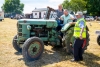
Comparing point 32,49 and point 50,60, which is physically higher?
point 32,49

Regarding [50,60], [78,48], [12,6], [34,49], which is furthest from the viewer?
[12,6]

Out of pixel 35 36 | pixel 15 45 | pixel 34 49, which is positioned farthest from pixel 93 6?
pixel 34 49

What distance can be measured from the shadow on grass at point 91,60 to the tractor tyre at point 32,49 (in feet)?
5.35

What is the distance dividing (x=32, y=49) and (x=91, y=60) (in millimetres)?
2136

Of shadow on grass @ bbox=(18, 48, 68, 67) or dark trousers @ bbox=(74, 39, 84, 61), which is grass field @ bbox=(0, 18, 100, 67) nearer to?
shadow on grass @ bbox=(18, 48, 68, 67)

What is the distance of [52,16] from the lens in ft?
27.5

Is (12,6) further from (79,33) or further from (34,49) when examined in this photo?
(79,33)

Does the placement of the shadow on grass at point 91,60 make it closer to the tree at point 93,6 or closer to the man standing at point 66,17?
the man standing at point 66,17

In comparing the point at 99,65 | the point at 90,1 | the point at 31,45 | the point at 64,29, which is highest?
the point at 90,1

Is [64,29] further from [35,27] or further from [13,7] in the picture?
[13,7]

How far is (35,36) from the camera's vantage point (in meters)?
7.36

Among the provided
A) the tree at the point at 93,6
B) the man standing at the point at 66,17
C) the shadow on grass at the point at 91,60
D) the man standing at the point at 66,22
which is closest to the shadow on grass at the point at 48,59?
the man standing at the point at 66,22

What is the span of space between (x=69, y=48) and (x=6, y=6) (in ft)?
275

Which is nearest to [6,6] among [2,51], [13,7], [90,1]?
[13,7]
